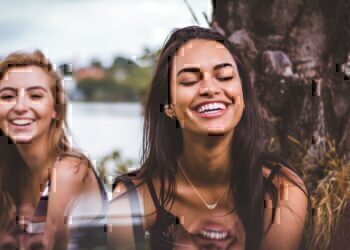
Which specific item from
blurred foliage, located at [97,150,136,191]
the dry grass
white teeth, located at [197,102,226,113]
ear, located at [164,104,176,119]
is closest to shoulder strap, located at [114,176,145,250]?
blurred foliage, located at [97,150,136,191]

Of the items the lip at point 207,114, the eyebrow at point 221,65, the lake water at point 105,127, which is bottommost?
the lake water at point 105,127

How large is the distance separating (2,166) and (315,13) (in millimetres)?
1436

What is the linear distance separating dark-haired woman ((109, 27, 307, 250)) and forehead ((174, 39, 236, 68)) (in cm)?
5

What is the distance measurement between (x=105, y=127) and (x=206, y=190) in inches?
19.7

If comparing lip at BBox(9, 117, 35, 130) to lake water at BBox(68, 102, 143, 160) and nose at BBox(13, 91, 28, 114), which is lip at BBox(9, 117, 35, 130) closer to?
nose at BBox(13, 91, 28, 114)

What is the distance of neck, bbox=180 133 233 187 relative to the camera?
269cm

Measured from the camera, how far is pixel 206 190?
2.75 metres

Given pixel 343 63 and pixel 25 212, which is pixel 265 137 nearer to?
pixel 343 63

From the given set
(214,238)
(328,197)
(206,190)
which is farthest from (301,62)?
(214,238)

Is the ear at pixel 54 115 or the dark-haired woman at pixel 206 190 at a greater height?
the ear at pixel 54 115

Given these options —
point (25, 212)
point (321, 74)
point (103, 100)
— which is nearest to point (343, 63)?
point (321, 74)

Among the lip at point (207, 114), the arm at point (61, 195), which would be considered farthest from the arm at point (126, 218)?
the lip at point (207, 114)

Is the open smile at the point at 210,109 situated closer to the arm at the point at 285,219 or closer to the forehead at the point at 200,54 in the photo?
the forehead at the point at 200,54

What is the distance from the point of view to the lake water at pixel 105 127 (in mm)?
2791
